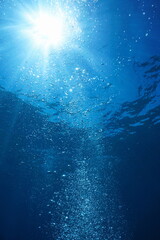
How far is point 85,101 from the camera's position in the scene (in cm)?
1142

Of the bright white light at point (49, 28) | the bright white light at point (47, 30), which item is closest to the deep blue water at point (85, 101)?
the bright white light at point (49, 28)

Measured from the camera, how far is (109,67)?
8945 mm

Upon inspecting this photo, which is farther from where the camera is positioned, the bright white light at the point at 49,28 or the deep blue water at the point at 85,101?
the deep blue water at the point at 85,101

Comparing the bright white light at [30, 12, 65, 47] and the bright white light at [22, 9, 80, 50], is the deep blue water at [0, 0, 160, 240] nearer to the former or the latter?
the bright white light at [22, 9, 80, 50]

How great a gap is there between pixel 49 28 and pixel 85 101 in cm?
522

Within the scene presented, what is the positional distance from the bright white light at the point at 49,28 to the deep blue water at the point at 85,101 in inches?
4.8

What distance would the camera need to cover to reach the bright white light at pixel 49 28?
258 inches

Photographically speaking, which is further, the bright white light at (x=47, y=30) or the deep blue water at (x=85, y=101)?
the deep blue water at (x=85, y=101)

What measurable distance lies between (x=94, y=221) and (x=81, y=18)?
5339 centimetres

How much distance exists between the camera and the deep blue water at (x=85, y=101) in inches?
278

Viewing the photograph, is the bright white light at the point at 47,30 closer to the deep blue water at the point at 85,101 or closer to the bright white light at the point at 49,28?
the bright white light at the point at 49,28

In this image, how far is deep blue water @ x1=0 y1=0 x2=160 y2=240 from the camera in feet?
23.2

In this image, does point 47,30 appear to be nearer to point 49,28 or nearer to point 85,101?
point 49,28

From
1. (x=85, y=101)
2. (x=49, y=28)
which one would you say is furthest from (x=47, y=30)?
(x=85, y=101)
